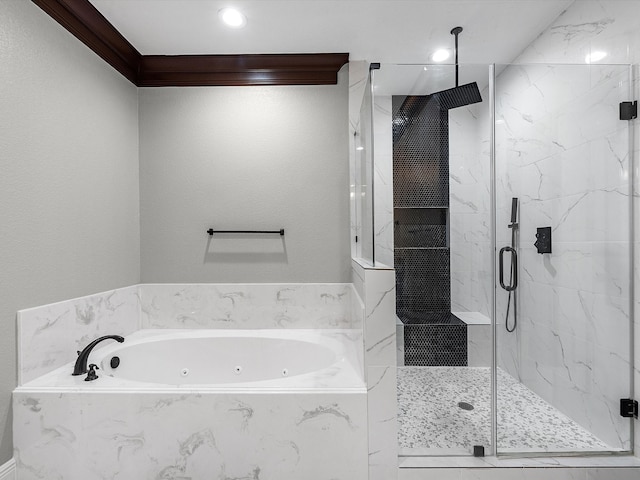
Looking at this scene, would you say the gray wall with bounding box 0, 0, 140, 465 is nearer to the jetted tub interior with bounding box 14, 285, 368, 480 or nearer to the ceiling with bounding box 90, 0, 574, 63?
the jetted tub interior with bounding box 14, 285, 368, 480

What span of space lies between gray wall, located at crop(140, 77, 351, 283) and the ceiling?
0.95 feet

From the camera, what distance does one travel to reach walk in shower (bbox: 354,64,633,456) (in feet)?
5.31

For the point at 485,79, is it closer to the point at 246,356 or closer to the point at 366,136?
the point at 366,136

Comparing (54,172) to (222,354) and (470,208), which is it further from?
(470,208)

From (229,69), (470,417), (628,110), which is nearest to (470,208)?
(628,110)

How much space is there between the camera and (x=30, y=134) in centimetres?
154

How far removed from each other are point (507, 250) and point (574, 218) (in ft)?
1.25

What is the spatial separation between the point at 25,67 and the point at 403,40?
2112 mm

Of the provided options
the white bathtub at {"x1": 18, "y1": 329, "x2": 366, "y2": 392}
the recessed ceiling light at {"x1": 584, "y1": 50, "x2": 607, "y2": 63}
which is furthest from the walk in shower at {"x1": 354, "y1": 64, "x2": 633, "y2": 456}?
the white bathtub at {"x1": 18, "y1": 329, "x2": 366, "y2": 392}

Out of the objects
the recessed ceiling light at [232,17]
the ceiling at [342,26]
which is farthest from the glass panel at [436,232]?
the recessed ceiling light at [232,17]

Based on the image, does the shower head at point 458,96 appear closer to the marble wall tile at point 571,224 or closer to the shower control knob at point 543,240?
the marble wall tile at point 571,224

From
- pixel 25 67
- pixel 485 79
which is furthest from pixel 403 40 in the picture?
pixel 25 67

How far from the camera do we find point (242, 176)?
2.41m

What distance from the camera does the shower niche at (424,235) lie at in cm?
191
